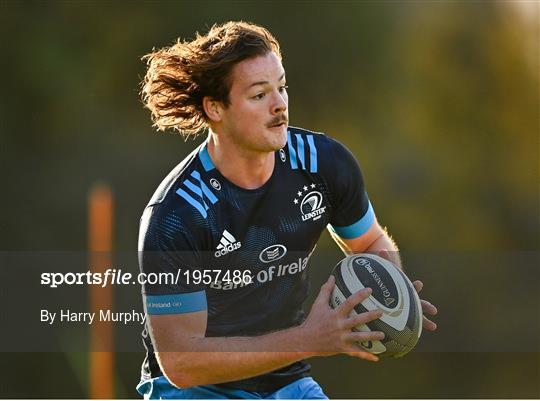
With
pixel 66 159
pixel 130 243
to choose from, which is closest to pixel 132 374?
pixel 130 243

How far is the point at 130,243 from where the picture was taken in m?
11.4

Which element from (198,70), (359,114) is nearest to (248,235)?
(198,70)

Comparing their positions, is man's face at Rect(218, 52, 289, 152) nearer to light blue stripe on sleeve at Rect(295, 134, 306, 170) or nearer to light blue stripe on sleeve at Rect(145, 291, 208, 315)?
light blue stripe on sleeve at Rect(295, 134, 306, 170)

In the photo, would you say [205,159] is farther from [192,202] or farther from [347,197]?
[347,197]

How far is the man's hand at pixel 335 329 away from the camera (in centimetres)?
390

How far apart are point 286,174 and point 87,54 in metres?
8.92

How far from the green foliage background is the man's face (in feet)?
24.0

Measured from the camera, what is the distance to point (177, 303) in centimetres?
418

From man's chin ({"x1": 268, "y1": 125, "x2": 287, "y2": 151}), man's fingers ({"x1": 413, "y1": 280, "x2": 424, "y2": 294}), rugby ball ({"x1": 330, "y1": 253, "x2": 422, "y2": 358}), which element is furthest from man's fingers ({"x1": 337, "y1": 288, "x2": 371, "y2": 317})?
man's chin ({"x1": 268, "y1": 125, "x2": 287, "y2": 151})

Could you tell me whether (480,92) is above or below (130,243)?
above

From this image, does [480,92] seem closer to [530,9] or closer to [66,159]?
[530,9]

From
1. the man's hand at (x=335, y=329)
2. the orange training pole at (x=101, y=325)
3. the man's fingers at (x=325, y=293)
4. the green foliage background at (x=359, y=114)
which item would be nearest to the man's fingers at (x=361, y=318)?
the man's hand at (x=335, y=329)

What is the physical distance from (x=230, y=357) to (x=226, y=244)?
1.65 feet

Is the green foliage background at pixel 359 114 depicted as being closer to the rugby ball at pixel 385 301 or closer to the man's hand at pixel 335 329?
the rugby ball at pixel 385 301
